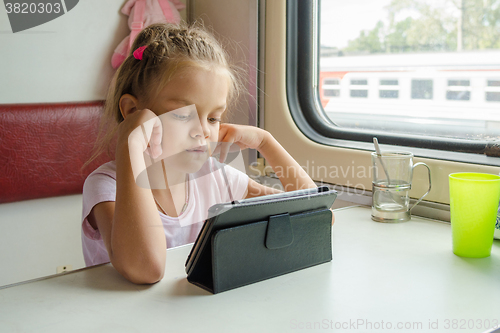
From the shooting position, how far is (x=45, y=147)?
1.79 meters

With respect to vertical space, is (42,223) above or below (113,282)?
below

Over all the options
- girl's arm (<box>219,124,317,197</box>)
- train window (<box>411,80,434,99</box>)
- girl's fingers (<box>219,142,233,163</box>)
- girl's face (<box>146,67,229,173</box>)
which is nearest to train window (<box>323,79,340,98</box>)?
train window (<box>411,80,434,99</box>)

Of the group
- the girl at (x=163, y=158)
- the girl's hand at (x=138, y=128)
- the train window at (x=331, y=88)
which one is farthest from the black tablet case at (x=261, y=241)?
the train window at (x=331, y=88)

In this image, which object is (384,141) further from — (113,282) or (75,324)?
(75,324)

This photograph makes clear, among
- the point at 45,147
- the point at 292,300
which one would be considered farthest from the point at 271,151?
the point at 45,147

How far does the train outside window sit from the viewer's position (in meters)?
1.30

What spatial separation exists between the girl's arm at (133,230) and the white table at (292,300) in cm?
3

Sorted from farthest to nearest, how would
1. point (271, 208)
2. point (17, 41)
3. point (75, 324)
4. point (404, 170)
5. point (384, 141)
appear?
point (17, 41) → point (384, 141) → point (404, 170) → point (271, 208) → point (75, 324)

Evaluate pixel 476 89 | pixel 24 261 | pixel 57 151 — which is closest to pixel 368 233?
pixel 476 89

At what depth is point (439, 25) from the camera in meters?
1.39

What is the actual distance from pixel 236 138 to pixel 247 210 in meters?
0.65

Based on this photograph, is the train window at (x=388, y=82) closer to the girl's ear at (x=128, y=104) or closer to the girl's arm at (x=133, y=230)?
the girl's ear at (x=128, y=104)

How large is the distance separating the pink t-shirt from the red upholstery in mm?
614

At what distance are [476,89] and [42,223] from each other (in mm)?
1722
